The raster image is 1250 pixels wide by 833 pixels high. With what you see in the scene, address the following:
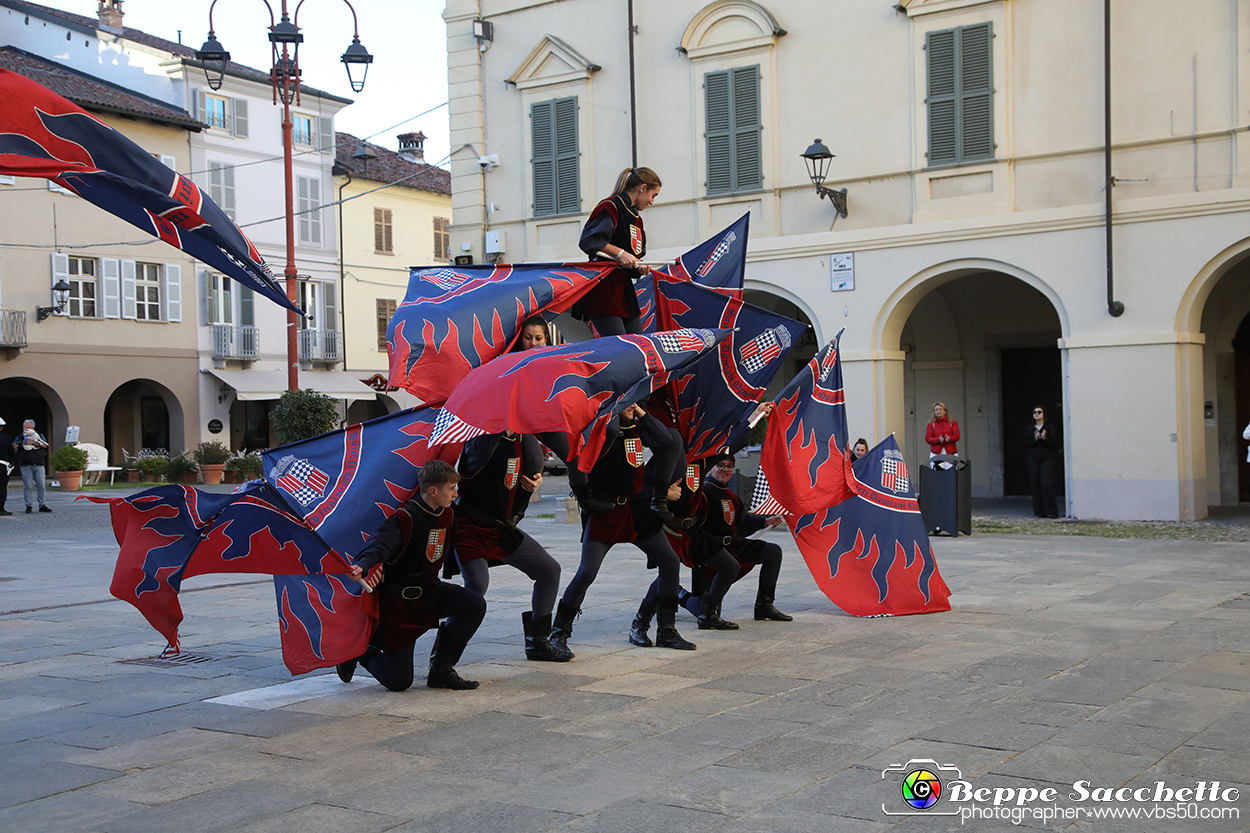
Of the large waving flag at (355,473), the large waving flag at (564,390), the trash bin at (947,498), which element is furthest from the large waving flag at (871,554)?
the trash bin at (947,498)

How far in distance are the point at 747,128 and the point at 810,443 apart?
35.5 feet

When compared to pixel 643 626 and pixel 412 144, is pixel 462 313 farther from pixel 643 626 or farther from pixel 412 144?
pixel 412 144

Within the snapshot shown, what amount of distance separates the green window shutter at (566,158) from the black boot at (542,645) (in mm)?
13462

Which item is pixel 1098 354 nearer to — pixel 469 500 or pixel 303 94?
pixel 469 500

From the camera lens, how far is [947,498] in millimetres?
15562

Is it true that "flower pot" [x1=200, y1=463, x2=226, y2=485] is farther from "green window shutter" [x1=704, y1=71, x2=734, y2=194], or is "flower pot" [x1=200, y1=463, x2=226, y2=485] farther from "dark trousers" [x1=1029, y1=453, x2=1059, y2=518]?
"dark trousers" [x1=1029, y1=453, x2=1059, y2=518]

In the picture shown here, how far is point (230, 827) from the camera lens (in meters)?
4.50

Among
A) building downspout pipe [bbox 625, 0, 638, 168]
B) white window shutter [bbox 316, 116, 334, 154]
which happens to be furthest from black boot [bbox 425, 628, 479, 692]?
white window shutter [bbox 316, 116, 334, 154]

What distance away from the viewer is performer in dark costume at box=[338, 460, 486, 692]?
21.1 ft

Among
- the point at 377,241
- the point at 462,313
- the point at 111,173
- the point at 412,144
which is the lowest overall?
the point at 462,313

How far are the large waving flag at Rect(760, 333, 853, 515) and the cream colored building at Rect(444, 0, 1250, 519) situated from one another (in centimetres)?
875

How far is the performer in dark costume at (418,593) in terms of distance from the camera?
6441 mm

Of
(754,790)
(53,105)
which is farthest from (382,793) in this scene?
(53,105)

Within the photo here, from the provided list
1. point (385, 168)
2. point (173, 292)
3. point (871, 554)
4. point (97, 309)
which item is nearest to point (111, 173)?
point (871, 554)
